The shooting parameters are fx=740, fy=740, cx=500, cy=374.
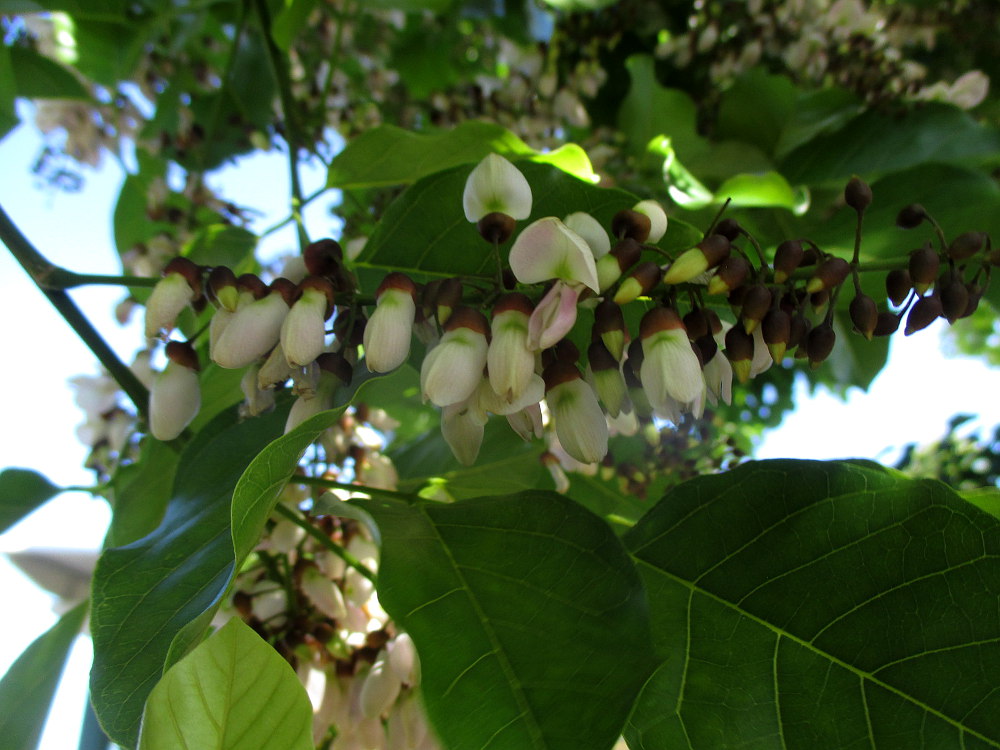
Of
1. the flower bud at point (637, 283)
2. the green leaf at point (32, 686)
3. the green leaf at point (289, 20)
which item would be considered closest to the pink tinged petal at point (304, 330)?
the flower bud at point (637, 283)

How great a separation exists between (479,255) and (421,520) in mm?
246

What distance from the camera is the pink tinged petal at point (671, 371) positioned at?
537 millimetres

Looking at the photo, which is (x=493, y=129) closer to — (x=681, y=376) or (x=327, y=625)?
(x=681, y=376)

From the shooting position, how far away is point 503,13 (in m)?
1.95

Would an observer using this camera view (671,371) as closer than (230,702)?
No

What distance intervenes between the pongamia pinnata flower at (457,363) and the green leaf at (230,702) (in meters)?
0.22

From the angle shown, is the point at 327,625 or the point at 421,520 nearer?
the point at 421,520

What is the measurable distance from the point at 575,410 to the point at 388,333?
15 centimetres

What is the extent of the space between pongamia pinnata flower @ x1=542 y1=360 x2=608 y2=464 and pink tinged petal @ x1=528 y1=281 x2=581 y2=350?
0.17 ft

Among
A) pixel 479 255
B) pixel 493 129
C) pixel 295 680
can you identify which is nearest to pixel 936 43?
pixel 493 129

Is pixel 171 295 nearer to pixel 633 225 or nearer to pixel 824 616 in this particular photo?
pixel 633 225

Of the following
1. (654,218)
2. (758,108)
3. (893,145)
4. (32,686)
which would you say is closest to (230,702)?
(654,218)

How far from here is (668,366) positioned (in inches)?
21.3

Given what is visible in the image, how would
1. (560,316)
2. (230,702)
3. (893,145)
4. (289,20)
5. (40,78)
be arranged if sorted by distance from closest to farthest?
(230,702), (560,316), (289,20), (893,145), (40,78)
